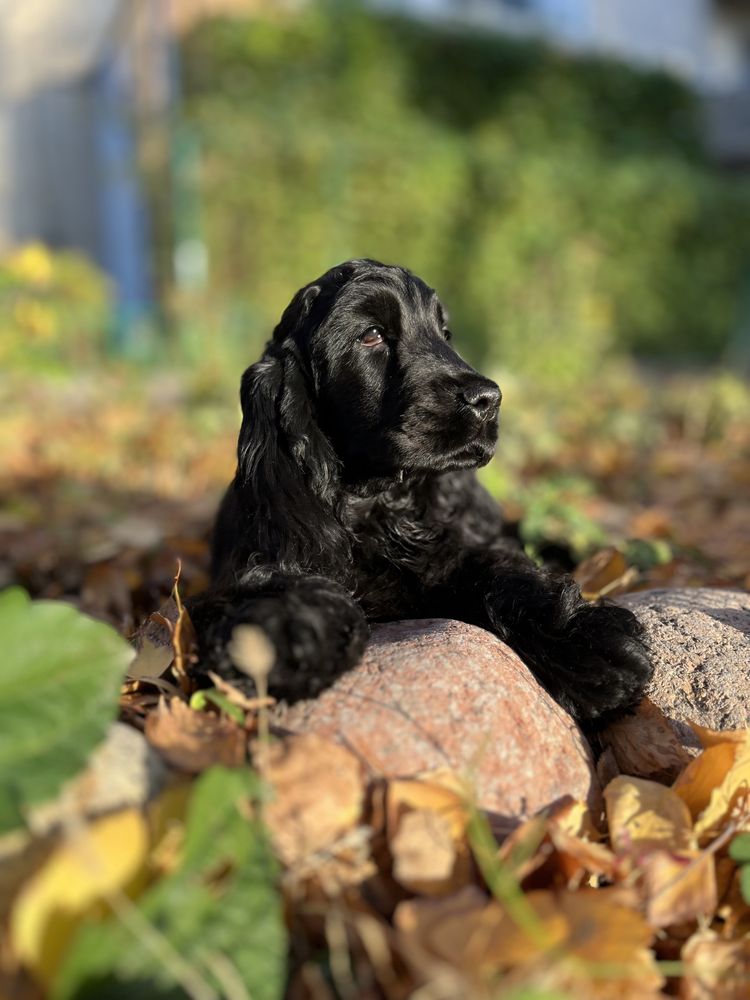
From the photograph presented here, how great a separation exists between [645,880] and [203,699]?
0.89m

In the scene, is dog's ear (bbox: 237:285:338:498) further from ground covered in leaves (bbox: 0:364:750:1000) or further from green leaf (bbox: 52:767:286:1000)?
green leaf (bbox: 52:767:286:1000)

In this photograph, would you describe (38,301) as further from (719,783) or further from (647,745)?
(719,783)

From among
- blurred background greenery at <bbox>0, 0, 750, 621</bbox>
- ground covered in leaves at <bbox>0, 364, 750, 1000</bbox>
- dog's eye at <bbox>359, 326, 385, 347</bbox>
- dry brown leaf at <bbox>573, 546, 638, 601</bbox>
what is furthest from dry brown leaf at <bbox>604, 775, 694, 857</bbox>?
blurred background greenery at <bbox>0, 0, 750, 621</bbox>

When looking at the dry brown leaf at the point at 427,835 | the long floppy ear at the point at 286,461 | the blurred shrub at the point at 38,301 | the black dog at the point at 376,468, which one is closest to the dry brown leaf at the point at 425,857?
the dry brown leaf at the point at 427,835

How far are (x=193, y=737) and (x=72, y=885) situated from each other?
49 cm

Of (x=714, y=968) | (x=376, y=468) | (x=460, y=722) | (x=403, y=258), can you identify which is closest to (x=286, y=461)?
(x=376, y=468)

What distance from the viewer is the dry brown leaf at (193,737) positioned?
1.61 meters

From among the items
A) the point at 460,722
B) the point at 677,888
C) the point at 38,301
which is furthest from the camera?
the point at 38,301

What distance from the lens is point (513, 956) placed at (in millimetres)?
1207

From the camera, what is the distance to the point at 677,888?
1.52 metres

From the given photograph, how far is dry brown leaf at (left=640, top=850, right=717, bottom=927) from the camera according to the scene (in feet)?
4.94

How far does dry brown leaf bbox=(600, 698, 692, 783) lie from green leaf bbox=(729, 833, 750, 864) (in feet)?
1.30

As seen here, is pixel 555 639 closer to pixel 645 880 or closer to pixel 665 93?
pixel 645 880

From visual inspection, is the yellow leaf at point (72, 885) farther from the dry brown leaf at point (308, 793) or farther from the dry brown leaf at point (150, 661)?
the dry brown leaf at point (150, 661)
